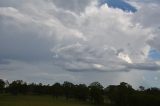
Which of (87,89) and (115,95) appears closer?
(115,95)

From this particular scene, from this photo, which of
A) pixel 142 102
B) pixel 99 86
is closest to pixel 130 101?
pixel 142 102

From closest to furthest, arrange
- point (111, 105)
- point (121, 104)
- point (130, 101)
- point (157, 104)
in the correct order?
point (157, 104), point (130, 101), point (121, 104), point (111, 105)

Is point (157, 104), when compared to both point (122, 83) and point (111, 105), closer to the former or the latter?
point (111, 105)

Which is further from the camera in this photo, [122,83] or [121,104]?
[122,83]

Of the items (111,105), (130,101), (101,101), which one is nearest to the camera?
(130,101)

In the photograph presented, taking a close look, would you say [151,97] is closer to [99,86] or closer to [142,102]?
[142,102]

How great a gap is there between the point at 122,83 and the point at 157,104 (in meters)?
55.5

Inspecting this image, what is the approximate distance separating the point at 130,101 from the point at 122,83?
138 feet

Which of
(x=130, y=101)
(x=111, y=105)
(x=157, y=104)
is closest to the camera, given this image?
(x=157, y=104)

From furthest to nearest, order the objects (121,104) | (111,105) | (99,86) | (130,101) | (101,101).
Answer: (99,86)
(101,101)
(111,105)
(121,104)
(130,101)

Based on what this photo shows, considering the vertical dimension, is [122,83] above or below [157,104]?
above

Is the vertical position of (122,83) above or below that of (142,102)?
above

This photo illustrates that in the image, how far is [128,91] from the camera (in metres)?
155

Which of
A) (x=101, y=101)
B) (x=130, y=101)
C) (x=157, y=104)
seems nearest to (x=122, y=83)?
(x=101, y=101)
